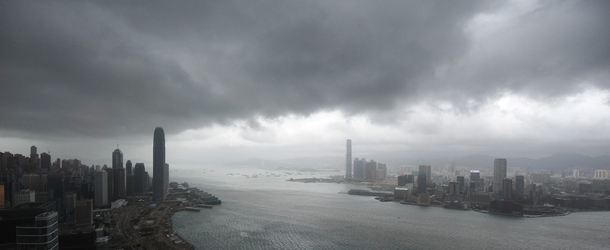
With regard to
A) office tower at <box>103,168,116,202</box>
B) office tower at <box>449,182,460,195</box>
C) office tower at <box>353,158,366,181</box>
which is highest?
office tower at <box>103,168,116,202</box>

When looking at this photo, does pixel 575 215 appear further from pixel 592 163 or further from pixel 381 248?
pixel 592 163

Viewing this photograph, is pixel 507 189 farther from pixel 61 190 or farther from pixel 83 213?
pixel 61 190

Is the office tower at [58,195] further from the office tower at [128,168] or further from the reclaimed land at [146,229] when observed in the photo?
the office tower at [128,168]

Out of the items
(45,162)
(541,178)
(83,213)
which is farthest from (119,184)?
(541,178)

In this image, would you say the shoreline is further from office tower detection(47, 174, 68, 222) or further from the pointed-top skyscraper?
office tower detection(47, 174, 68, 222)

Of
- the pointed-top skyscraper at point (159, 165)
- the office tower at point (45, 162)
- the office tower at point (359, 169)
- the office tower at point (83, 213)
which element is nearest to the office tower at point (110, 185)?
the pointed-top skyscraper at point (159, 165)

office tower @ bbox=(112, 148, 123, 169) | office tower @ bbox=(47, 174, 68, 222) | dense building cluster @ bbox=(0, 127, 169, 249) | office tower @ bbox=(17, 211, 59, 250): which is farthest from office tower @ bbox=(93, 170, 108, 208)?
office tower @ bbox=(17, 211, 59, 250)
